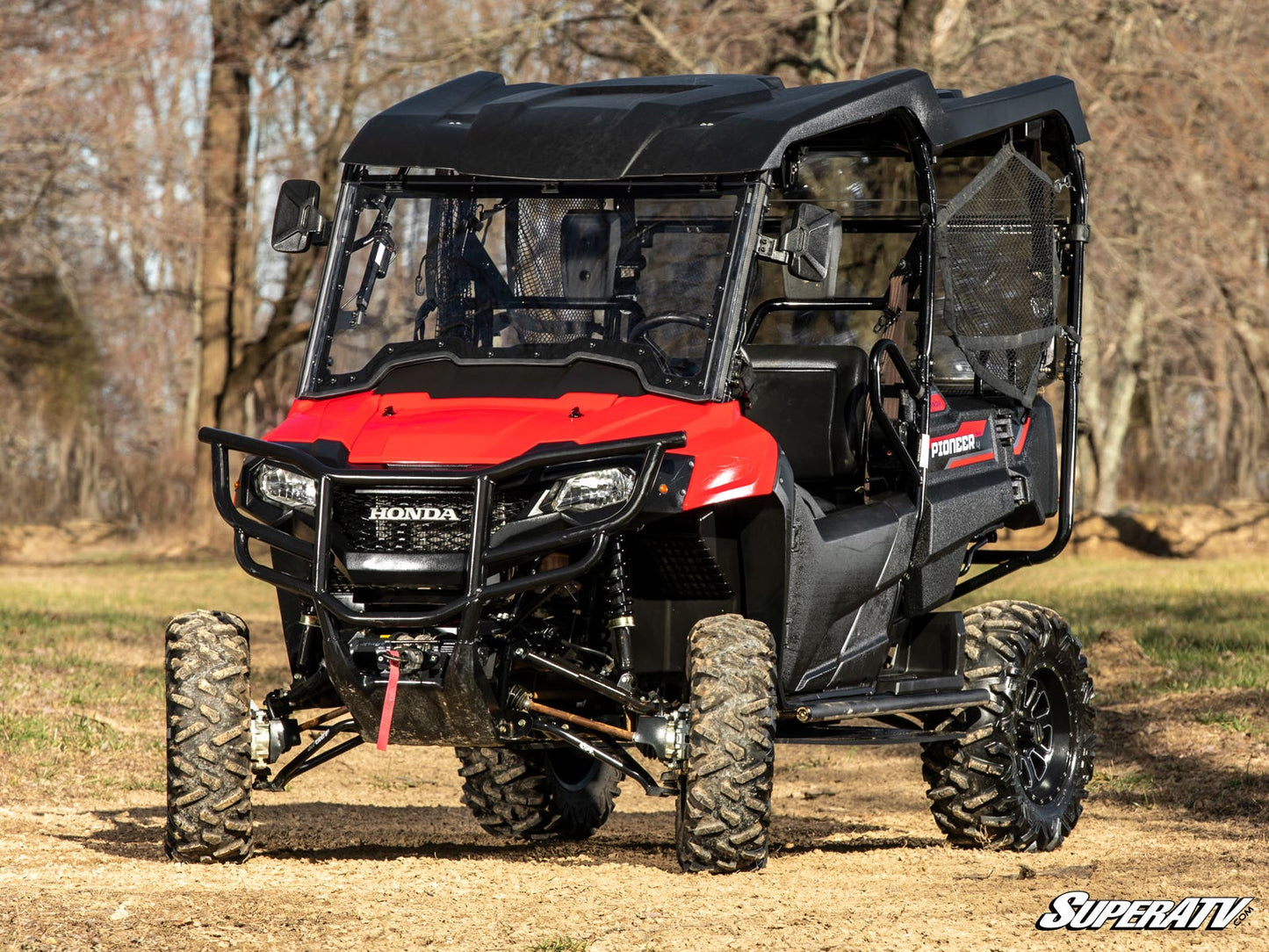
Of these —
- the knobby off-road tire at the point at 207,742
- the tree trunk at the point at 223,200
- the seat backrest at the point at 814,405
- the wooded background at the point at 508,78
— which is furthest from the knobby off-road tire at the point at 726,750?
the tree trunk at the point at 223,200

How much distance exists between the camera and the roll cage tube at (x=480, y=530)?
5953 mm

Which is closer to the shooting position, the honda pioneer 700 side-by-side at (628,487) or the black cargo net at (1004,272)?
the honda pioneer 700 side-by-side at (628,487)

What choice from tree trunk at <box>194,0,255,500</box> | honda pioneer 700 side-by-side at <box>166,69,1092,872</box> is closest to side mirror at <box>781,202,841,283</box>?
honda pioneer 700 side-by-side at <box>166,69,1092,872</box>

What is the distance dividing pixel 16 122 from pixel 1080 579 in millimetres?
14648

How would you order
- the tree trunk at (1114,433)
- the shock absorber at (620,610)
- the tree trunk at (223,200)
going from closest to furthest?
the shock absorber at (620,610), the tree trunk at (223,200), the tree trunk at (1114,433)

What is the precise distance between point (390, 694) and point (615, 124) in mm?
2238

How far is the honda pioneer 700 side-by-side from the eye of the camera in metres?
6.13

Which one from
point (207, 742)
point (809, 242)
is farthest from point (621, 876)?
point (809, 242)

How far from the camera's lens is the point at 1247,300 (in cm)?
2909

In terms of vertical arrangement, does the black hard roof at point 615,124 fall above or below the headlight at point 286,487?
above

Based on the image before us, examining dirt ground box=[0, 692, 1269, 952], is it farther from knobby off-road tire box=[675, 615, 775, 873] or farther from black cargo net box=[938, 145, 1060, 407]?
black cargo net box=[938, 145, 1060, 407]

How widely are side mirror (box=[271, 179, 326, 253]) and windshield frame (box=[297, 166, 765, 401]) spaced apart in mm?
94

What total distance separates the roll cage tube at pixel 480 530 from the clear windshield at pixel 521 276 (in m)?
0.70

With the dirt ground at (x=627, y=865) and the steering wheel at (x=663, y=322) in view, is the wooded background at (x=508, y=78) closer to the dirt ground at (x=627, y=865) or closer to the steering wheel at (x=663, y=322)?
the dirt ground at (x=627, y=865)
